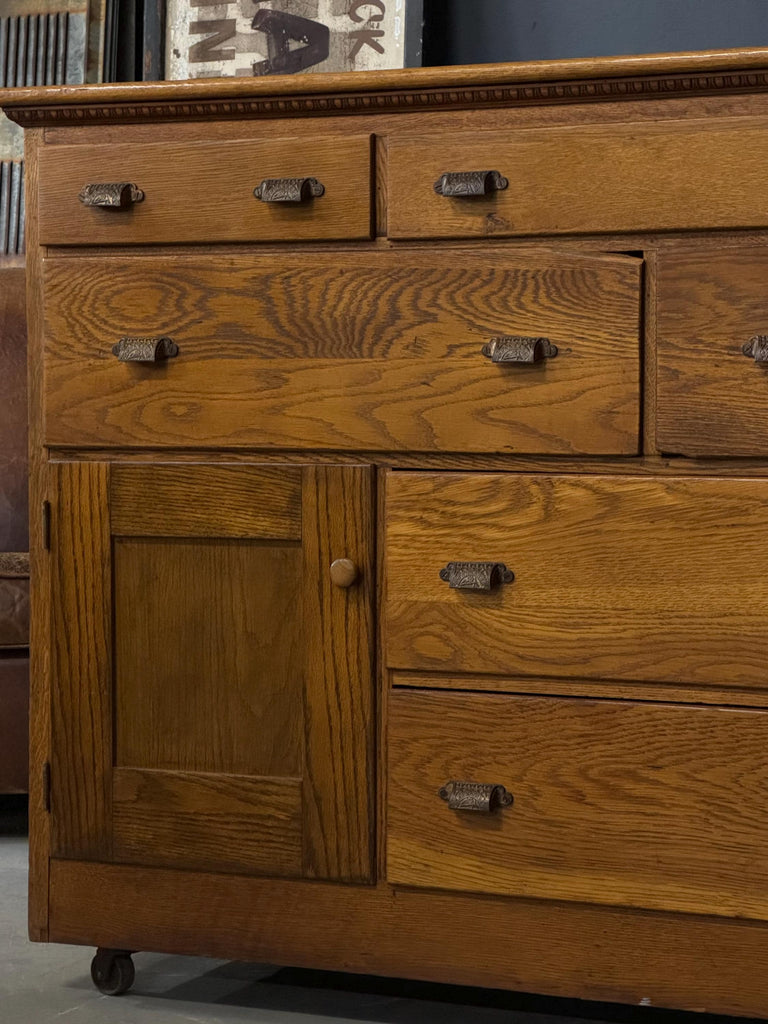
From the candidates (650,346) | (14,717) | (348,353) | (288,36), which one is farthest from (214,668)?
(288,36)

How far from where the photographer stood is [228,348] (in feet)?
5.49

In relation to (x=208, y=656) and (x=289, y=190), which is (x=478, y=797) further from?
(x=289, y=190)

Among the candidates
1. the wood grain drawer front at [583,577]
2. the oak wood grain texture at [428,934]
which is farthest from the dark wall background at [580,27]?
the oak wood grain texture at [428,934]

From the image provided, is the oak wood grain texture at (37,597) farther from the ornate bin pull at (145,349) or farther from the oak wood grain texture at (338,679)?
the oak wood grain texture at (338,679)

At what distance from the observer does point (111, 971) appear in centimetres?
180

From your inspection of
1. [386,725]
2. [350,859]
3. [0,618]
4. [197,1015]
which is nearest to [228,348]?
[386,725]

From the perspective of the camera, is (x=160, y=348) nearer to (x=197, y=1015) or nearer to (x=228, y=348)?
(x=228, y=348)

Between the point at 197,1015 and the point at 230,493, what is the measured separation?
0.64m

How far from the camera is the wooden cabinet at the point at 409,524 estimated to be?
4.97ft

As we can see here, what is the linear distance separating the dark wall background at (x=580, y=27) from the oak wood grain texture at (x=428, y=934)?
4.61ft

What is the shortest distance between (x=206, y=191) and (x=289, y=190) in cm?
11

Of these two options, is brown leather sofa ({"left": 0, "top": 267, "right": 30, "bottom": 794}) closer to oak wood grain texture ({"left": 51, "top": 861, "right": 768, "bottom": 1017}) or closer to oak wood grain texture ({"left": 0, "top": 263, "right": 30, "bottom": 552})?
oak wood grain texture ({"left": 0, "top": 263, "right": 30, "bottom": 552})

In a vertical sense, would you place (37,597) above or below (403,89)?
below

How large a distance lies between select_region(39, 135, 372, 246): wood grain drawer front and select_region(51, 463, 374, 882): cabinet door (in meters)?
0.28
